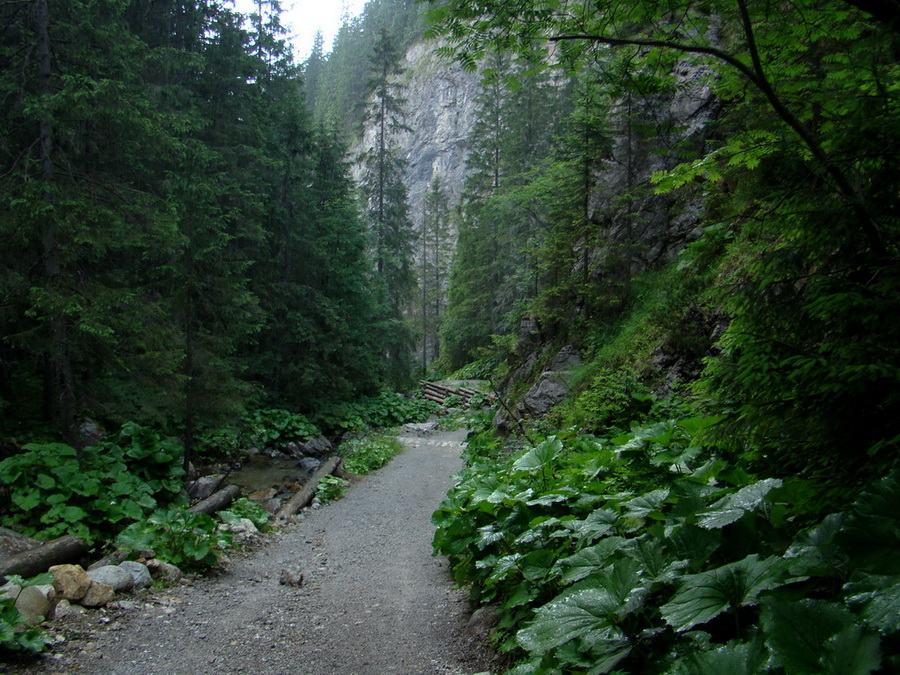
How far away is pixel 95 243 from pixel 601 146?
32.9 ft

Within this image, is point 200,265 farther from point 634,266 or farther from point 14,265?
point 634,266

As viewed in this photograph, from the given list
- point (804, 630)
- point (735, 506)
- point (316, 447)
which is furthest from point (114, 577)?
point (316, 447)

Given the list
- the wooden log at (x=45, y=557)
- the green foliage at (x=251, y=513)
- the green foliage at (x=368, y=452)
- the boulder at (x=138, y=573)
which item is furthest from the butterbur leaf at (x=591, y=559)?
the green foliage at (x=368, y=452)

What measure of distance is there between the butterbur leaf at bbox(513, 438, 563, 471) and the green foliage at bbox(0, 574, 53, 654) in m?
3.48

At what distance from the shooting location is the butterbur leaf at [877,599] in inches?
47.4

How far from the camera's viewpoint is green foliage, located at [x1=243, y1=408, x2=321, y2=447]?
549 inches

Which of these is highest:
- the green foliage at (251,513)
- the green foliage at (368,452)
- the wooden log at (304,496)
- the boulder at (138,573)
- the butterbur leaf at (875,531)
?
the butterbur leaf at (875,531)

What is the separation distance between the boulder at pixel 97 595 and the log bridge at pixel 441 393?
19458mm

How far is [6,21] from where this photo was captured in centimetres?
844

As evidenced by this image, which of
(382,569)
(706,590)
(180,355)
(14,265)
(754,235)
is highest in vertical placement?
(14,265)

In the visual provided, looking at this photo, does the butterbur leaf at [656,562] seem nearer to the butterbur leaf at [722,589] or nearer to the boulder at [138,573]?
the butterbur leaf at [722,589]

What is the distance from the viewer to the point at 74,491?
21.0ft

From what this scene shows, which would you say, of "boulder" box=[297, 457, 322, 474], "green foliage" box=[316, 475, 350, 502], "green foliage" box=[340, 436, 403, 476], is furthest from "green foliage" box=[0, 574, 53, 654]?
"boulder" box=[297, 457, 322, 474]

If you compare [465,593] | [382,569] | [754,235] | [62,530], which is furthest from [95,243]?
[754,235]
